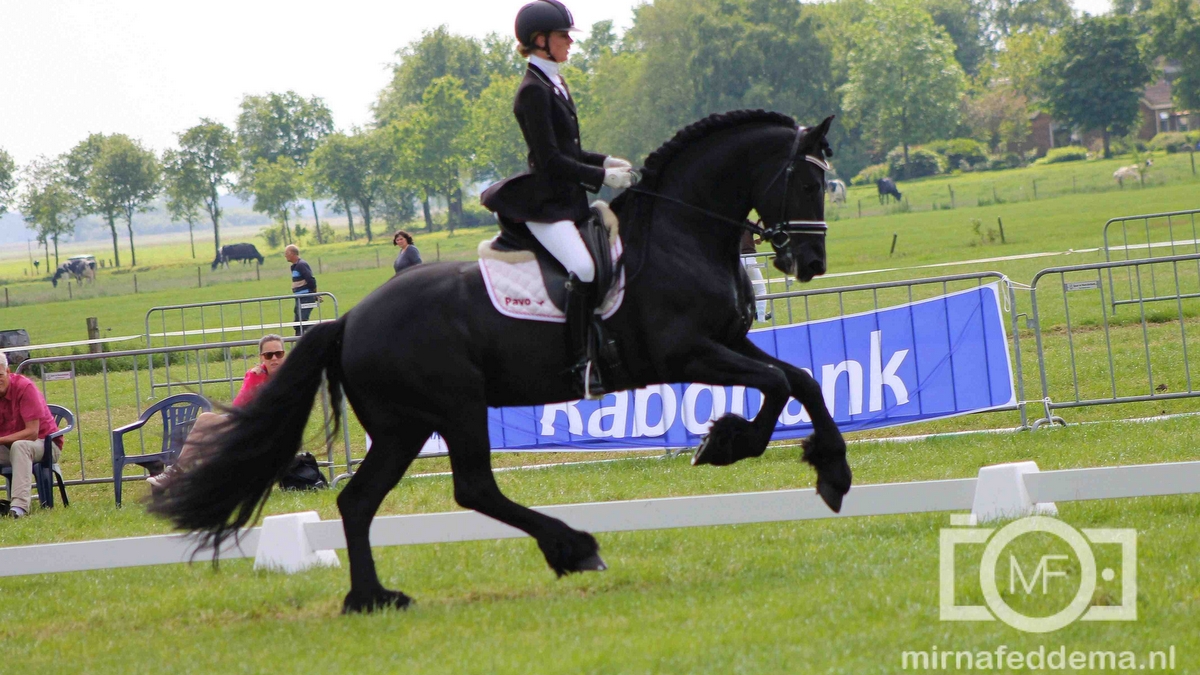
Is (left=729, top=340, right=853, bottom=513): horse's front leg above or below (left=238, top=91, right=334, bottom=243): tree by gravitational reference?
below

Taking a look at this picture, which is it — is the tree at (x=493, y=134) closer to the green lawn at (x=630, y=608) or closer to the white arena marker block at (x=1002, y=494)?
the green lawn at (x=630, y=608)

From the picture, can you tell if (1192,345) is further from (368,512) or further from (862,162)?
(862,162)

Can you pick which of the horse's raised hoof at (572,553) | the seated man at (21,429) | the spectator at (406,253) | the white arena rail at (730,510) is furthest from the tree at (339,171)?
the horse's raised hoof at (572,553)

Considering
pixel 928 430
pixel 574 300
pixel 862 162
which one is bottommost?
pixel 928 430

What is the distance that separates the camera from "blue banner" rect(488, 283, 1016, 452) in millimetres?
10352

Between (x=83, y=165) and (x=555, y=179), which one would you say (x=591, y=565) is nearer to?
(x=555, y=179)

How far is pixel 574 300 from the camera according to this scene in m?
6.06

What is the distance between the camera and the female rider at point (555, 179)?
600 centimetres

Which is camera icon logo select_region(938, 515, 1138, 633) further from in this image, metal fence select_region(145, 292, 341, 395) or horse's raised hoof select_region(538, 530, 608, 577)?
metal fence select_region(145, 292, 341, 395)

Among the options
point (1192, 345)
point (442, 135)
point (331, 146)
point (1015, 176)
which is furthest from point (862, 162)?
point (1192, 345)

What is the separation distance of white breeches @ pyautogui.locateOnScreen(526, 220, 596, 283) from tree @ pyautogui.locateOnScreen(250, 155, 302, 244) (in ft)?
322

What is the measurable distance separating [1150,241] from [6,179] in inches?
3644

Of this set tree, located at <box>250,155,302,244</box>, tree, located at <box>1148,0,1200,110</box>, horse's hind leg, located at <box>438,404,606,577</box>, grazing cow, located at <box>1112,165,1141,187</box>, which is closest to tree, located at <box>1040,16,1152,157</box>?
tree, located at <box>1148,0,1200,110</box>

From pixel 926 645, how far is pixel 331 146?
342ft
